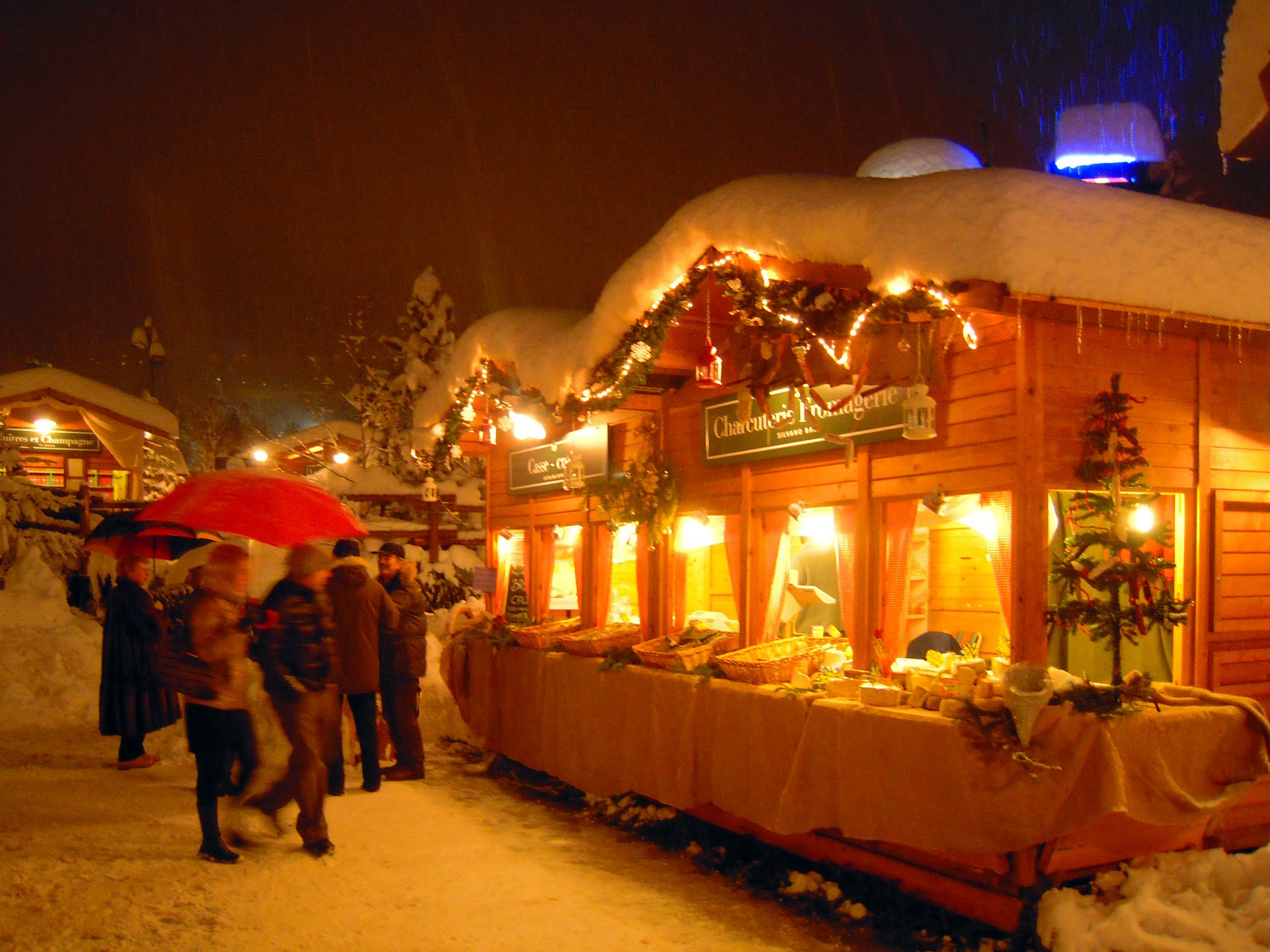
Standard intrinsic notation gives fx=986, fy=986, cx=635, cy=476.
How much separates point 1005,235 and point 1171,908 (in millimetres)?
3579

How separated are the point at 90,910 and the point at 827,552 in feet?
23.3

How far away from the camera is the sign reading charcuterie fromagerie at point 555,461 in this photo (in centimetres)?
1087

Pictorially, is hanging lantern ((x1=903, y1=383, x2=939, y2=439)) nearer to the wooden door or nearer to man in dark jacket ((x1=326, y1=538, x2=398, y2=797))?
the wooden door

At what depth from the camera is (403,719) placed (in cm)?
919

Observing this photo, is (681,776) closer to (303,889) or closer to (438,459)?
(303,889)

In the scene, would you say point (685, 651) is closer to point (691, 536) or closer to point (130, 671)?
point (691, 536)

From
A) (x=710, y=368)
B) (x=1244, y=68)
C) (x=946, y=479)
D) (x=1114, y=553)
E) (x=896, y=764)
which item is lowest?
(x=896, y=764)

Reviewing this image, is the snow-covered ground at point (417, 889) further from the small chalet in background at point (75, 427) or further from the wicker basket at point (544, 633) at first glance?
the small chalet in background at point (75, 427)

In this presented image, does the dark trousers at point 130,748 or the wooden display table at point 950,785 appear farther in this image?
the dark trousers at point 130,748

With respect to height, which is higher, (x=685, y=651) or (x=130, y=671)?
(x=685, y=651)

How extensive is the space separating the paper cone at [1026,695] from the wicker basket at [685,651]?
3052 millimetres

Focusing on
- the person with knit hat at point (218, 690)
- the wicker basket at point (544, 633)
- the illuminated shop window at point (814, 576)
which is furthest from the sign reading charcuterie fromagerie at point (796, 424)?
the person with knit hat at point (218, 690)

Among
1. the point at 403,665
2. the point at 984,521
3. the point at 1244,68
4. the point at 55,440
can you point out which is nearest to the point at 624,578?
the point at 403,665

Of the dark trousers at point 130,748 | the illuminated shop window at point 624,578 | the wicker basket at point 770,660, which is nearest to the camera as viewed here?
the wicker basket at point 770,660
